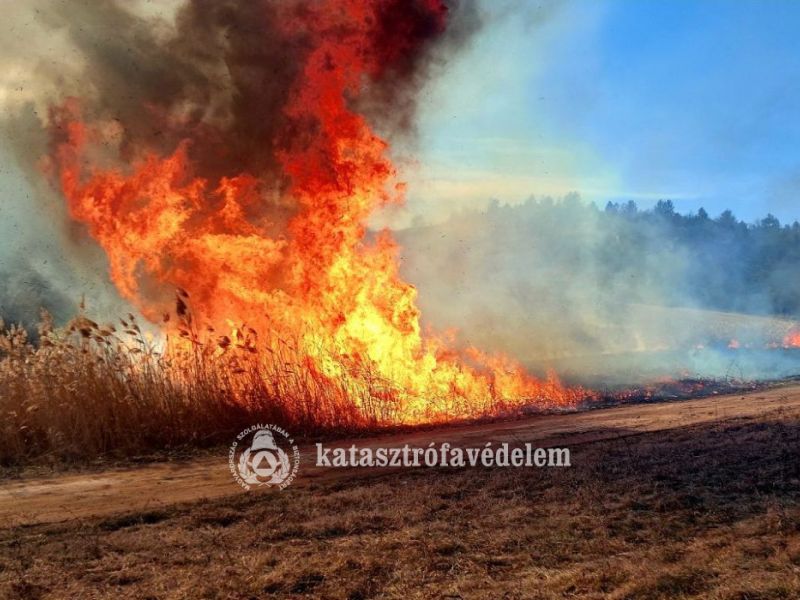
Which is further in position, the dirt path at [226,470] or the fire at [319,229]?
the fire at [319,229]

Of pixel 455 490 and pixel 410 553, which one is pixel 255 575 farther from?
pixel 455 490

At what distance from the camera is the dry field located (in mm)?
4031

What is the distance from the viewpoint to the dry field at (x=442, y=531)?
403cm

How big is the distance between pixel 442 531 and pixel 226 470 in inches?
140

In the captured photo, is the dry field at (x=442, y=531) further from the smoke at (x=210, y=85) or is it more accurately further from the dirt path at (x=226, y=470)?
the smoke at (x=210, y=85)

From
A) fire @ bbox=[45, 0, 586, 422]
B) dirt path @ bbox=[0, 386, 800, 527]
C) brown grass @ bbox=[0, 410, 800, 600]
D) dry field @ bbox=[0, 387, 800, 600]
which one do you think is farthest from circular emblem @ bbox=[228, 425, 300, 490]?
fire @ bbox=[45, 0, 586, 422]

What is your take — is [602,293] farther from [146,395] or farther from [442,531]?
[442,531]

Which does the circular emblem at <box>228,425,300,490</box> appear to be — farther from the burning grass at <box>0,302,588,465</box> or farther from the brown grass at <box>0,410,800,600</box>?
the brown grass at <box>0,410,800,600</box>

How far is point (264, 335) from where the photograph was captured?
11547 millimetres

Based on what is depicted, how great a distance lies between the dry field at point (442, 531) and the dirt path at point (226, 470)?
5 centimetres

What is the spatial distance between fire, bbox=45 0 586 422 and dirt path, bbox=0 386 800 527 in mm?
1974

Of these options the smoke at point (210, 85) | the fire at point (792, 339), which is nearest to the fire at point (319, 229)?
the smoke at point (210, 85)

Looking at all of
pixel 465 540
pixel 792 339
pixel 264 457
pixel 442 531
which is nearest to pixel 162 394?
pixel 264 457

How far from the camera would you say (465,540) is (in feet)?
15.8
